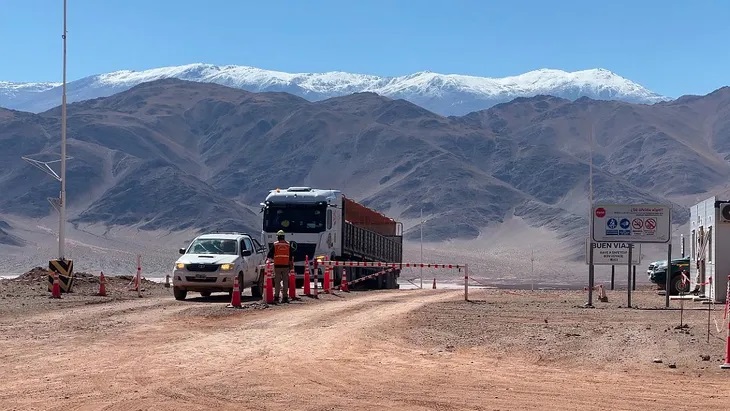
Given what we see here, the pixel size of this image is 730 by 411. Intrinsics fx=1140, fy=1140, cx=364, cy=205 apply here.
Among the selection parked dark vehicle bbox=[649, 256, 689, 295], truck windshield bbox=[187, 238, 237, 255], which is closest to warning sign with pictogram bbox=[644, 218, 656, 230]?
parked dark vehicle bbox=[649, 256, 689, 295]

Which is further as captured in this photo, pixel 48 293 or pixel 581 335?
pixel 48 293

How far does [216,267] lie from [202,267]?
1.39 feet

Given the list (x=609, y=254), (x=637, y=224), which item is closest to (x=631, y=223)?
(x=637, y=224)

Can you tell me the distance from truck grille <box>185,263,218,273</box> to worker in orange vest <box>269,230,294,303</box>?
A: 2.16 m

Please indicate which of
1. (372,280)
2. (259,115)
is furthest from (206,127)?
(372,280)

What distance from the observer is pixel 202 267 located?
29656 mm

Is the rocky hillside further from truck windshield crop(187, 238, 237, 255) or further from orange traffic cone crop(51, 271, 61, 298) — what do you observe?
truck windshield crop(187, 238, 237, 255)

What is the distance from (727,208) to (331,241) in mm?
13705

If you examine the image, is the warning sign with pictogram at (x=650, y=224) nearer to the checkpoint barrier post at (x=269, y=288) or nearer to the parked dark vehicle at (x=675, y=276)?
the parked dark vehicle at (x=675, y=276)

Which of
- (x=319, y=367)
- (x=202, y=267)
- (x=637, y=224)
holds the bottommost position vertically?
(x=319, y=367)

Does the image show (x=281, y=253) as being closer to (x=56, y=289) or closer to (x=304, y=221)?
(x=56, y=289)

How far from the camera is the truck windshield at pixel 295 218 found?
39.6 m

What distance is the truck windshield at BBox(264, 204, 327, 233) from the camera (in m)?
39.6

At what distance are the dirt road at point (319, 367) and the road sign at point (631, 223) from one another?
20.8 feet
